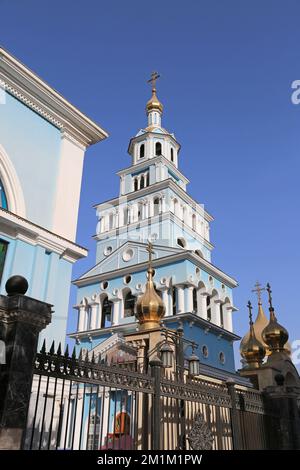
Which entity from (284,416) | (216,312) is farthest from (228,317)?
(284,416)

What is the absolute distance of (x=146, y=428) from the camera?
7582 millimetres

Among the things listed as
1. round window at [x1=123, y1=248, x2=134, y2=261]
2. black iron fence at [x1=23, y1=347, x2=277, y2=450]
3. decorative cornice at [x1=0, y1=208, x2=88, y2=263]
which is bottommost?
black iron fence at [x1=23, y1=347, x2=277, y2=450]

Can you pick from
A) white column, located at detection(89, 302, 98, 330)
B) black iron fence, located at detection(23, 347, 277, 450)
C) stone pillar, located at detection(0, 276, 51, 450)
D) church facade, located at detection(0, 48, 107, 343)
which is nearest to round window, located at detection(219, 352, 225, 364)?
white column, located at detection(89, 302, 98, 330)

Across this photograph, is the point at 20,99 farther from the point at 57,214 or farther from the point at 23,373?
the point at 23,373

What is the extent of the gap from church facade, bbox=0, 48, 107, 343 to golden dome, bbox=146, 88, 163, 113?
24345 mm

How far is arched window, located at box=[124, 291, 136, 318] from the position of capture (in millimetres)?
23969

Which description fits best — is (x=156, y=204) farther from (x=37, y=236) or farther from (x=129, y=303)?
(x=37, y=236)

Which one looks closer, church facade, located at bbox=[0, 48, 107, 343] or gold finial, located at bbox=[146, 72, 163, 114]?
church facade, located at bbox=[0, 48, 107, 343]

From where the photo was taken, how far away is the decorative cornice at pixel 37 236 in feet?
27.2

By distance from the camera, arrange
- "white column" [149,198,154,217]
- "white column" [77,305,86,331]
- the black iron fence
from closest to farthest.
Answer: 1. the black iron fence
2. "white column" [77,305,86,331]
3. "white column" [149,198,154,217]

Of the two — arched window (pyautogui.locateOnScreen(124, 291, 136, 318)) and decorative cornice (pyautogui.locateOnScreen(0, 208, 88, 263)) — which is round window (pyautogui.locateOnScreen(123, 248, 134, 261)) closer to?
arched window (pyautogui.locateOnScreen(124, 291, 136, 318))

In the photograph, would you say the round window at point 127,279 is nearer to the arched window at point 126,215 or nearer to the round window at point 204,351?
the arched window at point 126,215
